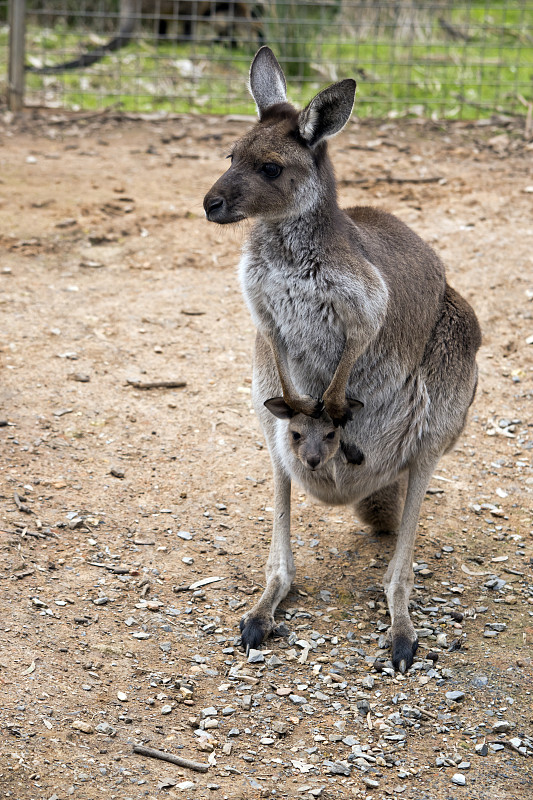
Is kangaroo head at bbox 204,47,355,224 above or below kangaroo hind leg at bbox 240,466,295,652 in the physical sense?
above

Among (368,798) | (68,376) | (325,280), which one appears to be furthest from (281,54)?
(368,798)

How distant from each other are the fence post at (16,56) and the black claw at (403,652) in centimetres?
663

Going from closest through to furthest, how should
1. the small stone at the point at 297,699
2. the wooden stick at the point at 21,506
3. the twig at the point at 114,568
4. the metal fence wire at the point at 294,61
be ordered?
the small stone at the point at 297,699, the twig at the point at 114,568, the wooden stick at the point at 21,506, the metal fence wire at the point at 294,61

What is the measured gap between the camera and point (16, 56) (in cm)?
831

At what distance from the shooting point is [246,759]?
2.90 meters

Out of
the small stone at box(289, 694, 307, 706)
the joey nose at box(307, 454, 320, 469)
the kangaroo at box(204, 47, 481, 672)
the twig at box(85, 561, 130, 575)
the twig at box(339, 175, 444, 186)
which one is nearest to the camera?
the small stone at box(289, 694, 307, 706)

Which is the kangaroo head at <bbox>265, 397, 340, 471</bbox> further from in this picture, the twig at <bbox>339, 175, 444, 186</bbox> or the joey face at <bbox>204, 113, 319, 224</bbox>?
the twig at <bbox>339, 175, 444, 186</bbox>

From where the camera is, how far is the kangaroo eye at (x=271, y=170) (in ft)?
10.7

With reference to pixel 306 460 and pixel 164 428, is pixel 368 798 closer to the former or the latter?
pixel 306 460

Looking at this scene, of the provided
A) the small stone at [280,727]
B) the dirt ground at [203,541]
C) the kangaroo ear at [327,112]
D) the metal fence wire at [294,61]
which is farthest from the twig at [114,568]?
the metal fence wire at [294,61]

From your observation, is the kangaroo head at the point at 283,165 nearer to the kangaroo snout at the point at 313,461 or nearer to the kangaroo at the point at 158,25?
the kangaroo snout at the point at 313,461

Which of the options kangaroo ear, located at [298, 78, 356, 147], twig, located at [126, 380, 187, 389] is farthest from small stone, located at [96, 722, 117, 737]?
twig, located at [126, 380, 187, 389]

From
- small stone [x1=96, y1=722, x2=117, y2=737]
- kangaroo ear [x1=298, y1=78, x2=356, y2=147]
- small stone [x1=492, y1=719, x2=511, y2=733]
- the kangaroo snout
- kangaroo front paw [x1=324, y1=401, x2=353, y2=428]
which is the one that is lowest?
small stone [x1=492, y1=719, x2=511, y2=733]

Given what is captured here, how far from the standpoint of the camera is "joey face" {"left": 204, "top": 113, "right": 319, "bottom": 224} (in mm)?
3254
